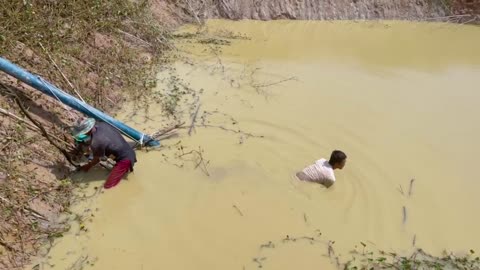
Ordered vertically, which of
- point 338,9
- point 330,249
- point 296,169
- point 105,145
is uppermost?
point 338,9

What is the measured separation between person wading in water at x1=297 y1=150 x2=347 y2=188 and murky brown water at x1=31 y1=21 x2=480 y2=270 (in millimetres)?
117

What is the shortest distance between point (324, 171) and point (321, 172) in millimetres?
40

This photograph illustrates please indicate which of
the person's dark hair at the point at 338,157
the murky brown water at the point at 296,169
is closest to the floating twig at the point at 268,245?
the murky brown water at the point at 296,169

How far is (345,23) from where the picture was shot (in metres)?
11.4

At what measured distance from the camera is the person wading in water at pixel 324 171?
17.6 ft

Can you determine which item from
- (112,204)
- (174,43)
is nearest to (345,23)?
(174,43)

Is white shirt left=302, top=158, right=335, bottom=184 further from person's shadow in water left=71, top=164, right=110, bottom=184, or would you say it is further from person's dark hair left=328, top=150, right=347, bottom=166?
person's shadow in water left=71, top=164, right=110, bottom=184

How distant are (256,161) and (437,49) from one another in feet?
20.4

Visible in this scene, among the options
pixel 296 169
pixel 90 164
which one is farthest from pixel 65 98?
pixel 296 169

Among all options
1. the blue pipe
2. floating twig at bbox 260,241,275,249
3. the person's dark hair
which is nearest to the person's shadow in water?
the blue pipe

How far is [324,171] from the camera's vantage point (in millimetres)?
5414

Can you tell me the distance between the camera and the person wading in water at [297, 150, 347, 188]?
5.35 meters

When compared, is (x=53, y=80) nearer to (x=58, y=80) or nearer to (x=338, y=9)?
(x=58, y=80)

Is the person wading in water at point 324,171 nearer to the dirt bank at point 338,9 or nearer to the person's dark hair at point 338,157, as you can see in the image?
the person's dark hair at point 338,157
